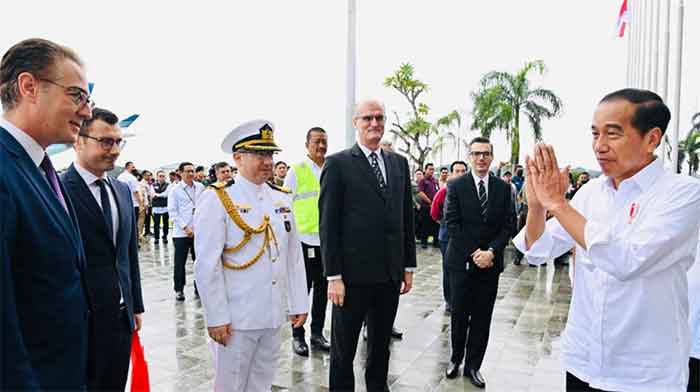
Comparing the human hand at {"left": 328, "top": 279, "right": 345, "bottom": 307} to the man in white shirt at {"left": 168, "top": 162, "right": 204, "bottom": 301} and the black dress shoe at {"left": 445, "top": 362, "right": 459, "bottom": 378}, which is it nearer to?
the black dress shoe at {"left": 445, "top": 362, "right": 459, "bottom": 378}

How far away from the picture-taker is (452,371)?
12.9 ft

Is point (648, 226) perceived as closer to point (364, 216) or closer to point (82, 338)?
point (364, 216)

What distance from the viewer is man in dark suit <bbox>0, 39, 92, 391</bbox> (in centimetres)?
129

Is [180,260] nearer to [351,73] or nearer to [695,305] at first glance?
[351,73]

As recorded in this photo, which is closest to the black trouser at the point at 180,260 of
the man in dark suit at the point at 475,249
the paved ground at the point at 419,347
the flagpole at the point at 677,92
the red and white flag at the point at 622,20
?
the paved ground at the point at 419,347

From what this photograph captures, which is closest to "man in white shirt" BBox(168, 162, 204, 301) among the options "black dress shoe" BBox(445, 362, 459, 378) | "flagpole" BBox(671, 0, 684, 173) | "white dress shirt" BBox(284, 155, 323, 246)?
"white dress shirt" BBox(284, 155, 323, 246)

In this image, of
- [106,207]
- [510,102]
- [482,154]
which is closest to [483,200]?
[482,154]

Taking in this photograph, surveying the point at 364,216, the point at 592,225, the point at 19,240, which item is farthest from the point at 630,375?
the point at 19,240

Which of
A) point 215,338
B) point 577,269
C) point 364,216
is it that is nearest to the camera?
point 577,269

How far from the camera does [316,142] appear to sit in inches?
193

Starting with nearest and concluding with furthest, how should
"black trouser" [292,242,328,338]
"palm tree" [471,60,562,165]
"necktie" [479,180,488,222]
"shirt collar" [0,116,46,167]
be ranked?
1. "shirt collar" [0,116,46,167]
2. "necktie" [479,180,488,222]
3. "black trouser" [292,242,328,338]
4. "palm tree" [471,60,562,165]

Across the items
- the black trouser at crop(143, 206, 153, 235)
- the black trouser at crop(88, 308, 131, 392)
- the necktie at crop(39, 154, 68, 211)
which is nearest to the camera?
the necktie at crop(39, 154, 68, 211)

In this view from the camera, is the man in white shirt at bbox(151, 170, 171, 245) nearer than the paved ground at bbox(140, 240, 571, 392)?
No

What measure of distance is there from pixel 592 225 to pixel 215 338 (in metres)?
1.89
